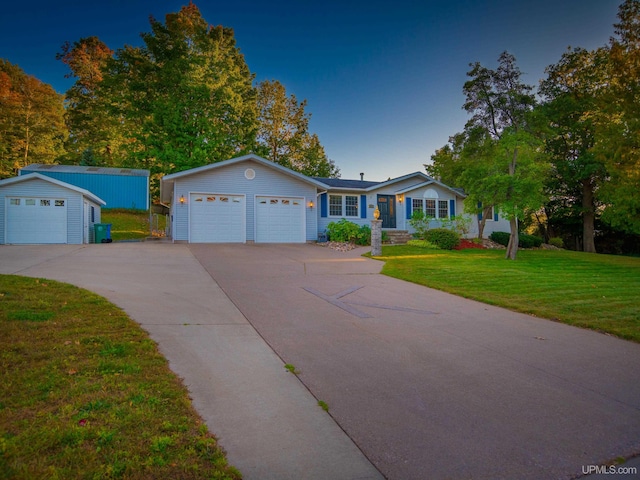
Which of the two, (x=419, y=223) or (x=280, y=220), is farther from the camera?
(x=419, y=223)

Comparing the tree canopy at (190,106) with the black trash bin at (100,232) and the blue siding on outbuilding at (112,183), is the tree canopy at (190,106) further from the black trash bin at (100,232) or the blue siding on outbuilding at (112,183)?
the black trash bin at (100,232)

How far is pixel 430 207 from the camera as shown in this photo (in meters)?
22.2

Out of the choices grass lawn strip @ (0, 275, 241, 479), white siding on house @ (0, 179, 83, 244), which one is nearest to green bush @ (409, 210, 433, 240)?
white siding on house @ (0, 179, 83, 244)

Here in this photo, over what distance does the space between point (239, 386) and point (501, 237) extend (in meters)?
22.3

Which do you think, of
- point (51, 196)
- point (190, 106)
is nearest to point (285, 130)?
point (190, 106)

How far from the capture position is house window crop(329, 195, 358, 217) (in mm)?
20500

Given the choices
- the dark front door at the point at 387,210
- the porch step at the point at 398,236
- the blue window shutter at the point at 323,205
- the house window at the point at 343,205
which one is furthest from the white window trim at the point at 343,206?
the porch step at the point at 398,236

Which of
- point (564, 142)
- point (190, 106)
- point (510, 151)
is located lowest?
point (510, 151)

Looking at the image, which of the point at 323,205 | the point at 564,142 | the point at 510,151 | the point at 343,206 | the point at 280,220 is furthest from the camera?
the point at 564,142

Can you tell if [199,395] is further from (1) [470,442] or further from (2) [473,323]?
(2) [473,323]

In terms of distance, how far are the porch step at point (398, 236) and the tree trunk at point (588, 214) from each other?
46.2 feet

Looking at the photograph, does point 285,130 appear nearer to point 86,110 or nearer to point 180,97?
point 180,97

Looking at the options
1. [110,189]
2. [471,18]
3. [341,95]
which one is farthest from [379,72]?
[110,189]

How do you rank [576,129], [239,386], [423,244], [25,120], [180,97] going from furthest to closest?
[25,120], [180,97], [576,129], [423,244], [239,386]
